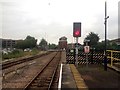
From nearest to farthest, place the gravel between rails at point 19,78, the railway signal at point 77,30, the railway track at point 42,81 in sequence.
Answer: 1. the railway track at point 42,81
2. the gravel between rails at point 19,78
3. the railway signal at point 77,30

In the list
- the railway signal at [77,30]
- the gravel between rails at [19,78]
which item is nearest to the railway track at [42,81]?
the gravel between rails at [19,78]

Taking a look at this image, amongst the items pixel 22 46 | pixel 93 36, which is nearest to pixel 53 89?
pixel 93 36

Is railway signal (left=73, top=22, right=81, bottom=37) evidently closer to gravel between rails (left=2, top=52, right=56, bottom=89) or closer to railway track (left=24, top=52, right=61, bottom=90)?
railway track (left=24, top=52, right=61, bottom=90)

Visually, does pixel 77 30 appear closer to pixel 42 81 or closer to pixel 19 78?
pixel 42 81

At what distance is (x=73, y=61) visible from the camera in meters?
21.4

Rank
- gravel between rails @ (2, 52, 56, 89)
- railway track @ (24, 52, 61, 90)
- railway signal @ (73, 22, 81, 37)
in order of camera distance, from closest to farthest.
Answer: railway track @ (24, 52, 61, 90)
gravel between rails @ (2, 52, 56, 89)
railway signal @ (73, 22, 81, 37)

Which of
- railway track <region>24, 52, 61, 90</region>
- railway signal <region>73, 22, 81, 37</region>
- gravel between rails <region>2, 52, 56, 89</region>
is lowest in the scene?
gravel between rails <region>2, 52, 56, 89</region>

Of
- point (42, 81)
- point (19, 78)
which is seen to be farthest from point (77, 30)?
point (19, 78)

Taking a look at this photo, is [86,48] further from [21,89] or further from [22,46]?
[22,46]

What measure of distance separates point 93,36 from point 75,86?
265ft

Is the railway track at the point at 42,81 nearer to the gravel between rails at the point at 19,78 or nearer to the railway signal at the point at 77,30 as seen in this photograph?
the gravel between rails at the point at 19,78

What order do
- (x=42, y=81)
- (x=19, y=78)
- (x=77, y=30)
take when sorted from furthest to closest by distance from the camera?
(x=77, y=30), (x=19, y=78), (x=42, y=81)

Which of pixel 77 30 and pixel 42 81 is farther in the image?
pixel 77 30

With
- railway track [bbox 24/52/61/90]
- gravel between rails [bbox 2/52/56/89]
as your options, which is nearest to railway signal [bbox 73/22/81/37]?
railway track [bbox 24/52/61/90]
